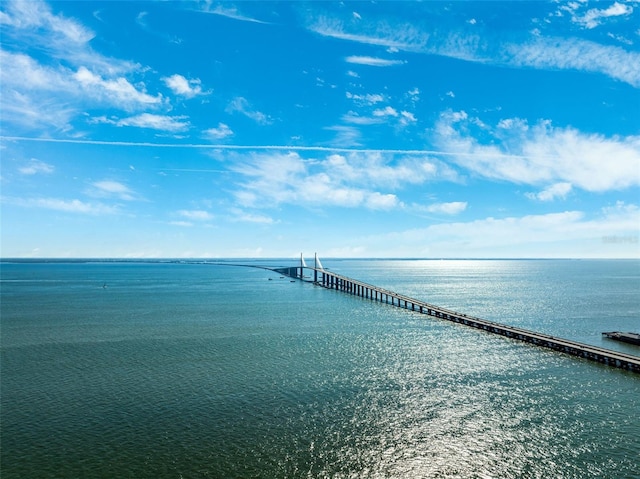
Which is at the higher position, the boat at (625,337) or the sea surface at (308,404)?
the boat at (625,337)

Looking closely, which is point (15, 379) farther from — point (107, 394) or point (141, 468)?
point (141, 468)

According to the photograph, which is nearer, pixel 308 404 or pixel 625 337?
pixel 308 404

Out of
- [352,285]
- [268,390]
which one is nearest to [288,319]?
[268,390]

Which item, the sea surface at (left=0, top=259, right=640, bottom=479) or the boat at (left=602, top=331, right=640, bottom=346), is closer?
the sea surface at (left=0, top=259, right=640, bottom=479)

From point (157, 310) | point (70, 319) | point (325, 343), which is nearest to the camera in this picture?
point (325, 343)

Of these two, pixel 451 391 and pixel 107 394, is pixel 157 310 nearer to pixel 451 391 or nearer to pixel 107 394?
pixel 107 394

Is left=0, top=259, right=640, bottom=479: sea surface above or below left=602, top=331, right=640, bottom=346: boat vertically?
below

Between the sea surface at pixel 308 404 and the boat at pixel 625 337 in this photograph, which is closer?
the sea surface at pixel 308 404

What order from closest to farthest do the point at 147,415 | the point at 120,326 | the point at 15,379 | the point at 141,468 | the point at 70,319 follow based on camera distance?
the point at 141,468, the point at 147,415, the point at 15,379, the point at 120,326, the point at 70,319

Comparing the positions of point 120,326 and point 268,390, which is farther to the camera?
point 120,326

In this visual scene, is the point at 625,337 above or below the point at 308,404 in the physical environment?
above
